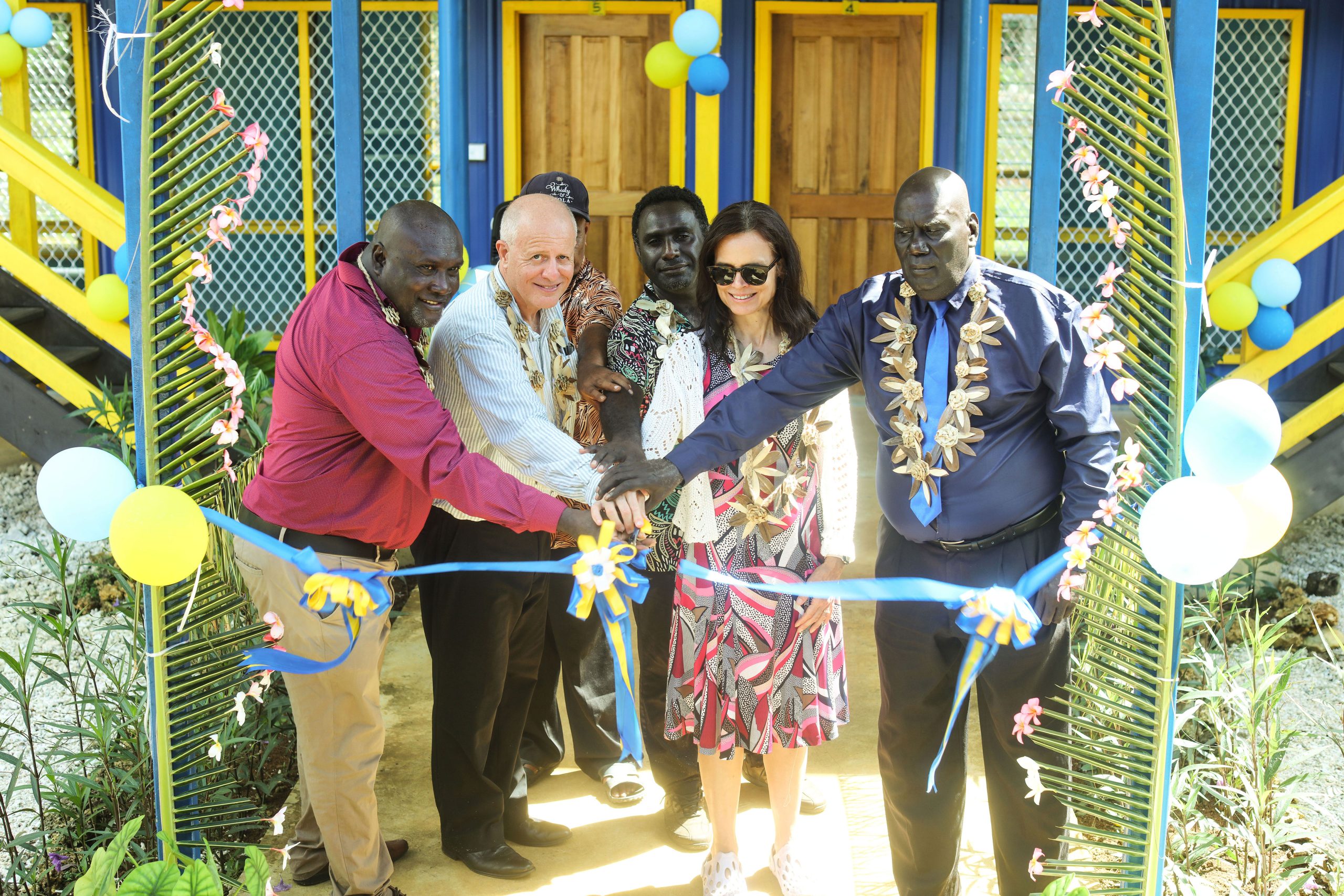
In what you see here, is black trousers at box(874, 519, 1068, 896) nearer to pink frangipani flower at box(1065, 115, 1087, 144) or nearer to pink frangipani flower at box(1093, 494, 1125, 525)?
pink frangipani flower at box(1093, 494, 1125, 525)

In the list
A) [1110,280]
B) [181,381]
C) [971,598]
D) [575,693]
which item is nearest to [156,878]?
[181,381]

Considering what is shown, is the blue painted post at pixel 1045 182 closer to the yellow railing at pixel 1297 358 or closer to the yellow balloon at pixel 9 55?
the yellow railing at pixel 1297 358

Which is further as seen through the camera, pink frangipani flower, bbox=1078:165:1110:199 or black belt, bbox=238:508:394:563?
black belt, bbox=238:508:394:563

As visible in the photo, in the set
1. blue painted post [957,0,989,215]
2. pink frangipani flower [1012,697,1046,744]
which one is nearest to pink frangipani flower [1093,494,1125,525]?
pink frangipani flower [1012,697,1046,744]

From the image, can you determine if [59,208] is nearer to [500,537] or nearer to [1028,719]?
[500,537]

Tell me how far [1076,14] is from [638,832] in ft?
21.2

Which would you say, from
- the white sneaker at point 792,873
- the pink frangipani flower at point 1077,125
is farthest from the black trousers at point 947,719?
the pink frangipani flower at point 1077,125

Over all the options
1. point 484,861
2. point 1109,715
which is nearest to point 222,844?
point 484,861

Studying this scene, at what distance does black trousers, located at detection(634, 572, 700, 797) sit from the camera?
3.64m

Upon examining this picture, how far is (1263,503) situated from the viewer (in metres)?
2.43

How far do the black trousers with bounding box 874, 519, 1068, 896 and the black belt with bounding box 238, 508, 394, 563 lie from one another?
132cm

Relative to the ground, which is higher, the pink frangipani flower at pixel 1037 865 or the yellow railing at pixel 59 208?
the yellow railing at pixel 59 208

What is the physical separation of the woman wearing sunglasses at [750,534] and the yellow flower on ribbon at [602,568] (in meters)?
0.53

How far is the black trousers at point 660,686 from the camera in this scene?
3.64 meters
